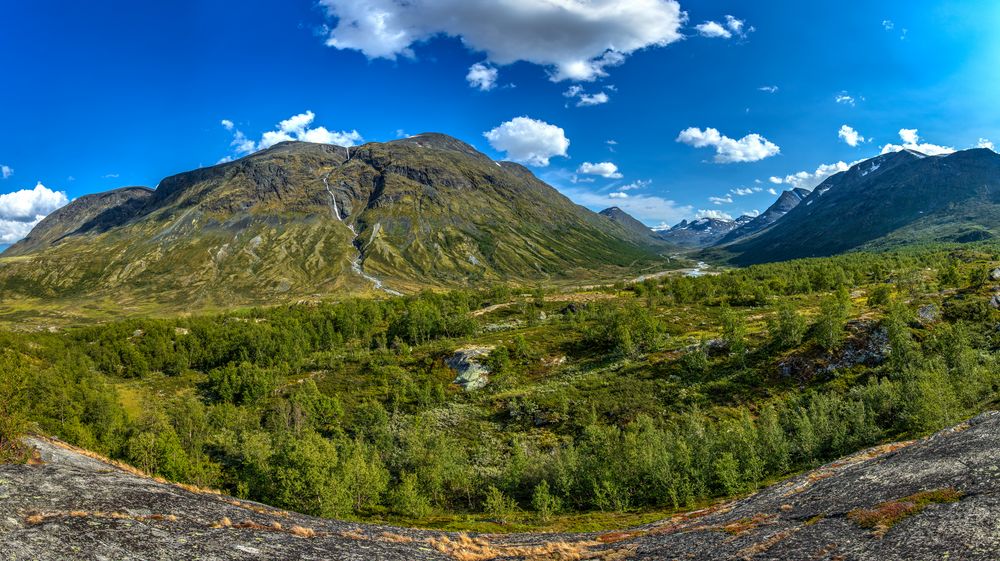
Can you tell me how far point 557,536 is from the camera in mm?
38750

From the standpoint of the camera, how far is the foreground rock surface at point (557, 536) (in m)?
20.2

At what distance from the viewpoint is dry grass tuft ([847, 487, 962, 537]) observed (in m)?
23.4

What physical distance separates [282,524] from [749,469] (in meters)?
59.6

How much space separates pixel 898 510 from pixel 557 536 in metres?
24.0

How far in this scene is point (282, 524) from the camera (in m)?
28.9

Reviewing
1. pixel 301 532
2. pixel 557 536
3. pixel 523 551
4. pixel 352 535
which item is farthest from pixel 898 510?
pixel 301 532

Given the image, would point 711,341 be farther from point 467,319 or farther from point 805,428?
point 467,319

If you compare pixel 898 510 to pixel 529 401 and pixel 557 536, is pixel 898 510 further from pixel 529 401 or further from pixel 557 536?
pixel 529 401

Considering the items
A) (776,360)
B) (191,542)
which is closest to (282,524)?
(191,542)

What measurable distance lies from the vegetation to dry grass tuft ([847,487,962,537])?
36580 millimetres

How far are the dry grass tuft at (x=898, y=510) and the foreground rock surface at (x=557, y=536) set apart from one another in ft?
0.31

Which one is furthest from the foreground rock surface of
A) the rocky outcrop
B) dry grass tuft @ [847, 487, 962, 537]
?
the rocky outcrop

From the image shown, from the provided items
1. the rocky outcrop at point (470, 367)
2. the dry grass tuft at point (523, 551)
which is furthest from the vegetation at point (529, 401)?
the dry grass tuft at point (523, 551)

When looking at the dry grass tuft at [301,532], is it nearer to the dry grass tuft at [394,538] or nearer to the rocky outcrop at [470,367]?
the dry grass tuft at [394,538]
